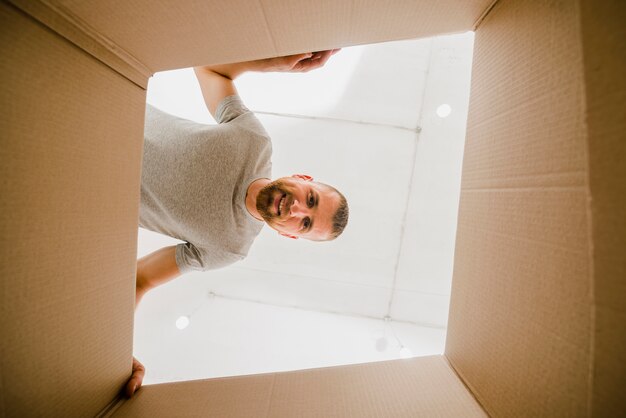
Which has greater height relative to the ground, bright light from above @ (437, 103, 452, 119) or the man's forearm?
bright light from above @ (437, 103, 452, 119)

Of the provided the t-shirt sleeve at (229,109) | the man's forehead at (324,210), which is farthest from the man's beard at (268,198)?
the t-shirt sleeve at (229,109)

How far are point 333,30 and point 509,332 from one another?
0.48 m

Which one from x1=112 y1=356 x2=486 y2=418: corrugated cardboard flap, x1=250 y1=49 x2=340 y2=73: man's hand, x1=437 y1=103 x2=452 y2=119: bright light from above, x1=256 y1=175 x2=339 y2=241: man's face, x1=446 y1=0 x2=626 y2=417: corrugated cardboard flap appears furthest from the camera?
x1=437 y1=103 x2=452 y2=119: bright light from above

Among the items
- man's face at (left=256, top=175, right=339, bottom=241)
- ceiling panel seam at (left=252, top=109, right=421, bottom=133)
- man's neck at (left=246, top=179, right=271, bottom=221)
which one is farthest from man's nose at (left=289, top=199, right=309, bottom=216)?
ceiling panel seam at (left=252, top=109, right=421, bottom=133)

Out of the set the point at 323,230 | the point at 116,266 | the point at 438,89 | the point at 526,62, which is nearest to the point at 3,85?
the point at 116,266

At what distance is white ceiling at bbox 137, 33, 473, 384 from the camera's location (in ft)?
4.45

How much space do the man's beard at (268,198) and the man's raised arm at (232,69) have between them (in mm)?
379

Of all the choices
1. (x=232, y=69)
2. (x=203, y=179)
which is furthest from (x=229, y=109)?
(x=203, y=179)

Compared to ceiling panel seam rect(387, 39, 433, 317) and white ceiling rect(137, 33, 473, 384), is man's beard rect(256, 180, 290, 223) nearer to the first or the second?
white ceiling rect(137, 33, 473, 384)

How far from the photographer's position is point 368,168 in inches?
56.1

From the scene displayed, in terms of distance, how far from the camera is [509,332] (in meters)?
0.36

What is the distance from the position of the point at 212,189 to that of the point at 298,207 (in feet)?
1.08

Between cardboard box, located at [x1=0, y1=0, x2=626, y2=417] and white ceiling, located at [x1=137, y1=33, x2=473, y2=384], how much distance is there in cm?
93

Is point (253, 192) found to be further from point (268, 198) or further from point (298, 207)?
point (298, 207)
